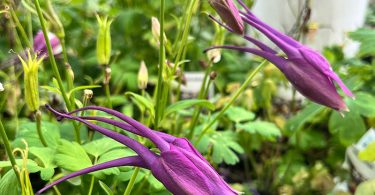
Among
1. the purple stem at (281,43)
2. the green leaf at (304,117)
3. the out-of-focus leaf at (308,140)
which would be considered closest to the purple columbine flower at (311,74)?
the purple stem at (281,43)

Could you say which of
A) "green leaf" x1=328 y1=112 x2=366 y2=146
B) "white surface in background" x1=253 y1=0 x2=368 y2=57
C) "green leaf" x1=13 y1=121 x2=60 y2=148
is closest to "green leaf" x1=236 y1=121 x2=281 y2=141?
"green leaf" x1=328 y1=112 x2=366 y2=146

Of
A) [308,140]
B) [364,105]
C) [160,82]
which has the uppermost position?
[160,82]

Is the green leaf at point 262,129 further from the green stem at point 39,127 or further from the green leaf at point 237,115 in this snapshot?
the green stem at point 39,127

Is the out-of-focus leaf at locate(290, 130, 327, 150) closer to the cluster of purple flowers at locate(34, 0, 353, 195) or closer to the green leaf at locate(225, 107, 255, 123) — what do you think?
the green leaf at locate(225, 107, 255, 123)

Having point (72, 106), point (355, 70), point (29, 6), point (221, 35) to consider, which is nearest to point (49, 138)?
point (72, 106)

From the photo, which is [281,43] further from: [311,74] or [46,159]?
[46,159]

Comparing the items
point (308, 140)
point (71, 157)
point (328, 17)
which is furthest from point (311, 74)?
point (328, 17)
